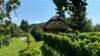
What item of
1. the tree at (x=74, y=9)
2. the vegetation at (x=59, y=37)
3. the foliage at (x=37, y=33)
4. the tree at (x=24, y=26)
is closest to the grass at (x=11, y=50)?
the vegetation at (x=59, y=37)

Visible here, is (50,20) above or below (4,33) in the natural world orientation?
below

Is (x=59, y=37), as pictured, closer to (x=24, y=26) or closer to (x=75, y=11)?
(x=75, y=11)

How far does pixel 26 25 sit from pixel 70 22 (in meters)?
63.8

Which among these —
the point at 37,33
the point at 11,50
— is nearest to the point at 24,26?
the point at 37,33

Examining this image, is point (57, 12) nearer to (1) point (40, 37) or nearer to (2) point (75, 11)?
(2) point (75, 11)

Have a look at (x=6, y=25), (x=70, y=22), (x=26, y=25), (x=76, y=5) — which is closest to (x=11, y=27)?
(x=6, y=25)

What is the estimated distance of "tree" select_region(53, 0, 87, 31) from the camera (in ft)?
197

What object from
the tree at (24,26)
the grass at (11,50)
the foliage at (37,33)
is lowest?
the tree at (24,26)

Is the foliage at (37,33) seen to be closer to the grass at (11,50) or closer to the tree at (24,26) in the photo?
the grass at (11,50)

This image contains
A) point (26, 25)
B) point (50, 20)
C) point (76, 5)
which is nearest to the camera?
point (76, 5)

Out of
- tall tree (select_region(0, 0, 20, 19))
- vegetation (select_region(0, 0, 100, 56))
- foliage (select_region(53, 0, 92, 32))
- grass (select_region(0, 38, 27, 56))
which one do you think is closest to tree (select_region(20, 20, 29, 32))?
vegetation (select_region(0, 0, 100, 56))

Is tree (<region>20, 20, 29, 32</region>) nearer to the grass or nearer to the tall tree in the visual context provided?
the grass

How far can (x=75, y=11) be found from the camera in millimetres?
60406

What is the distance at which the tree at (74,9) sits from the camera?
5997cm
